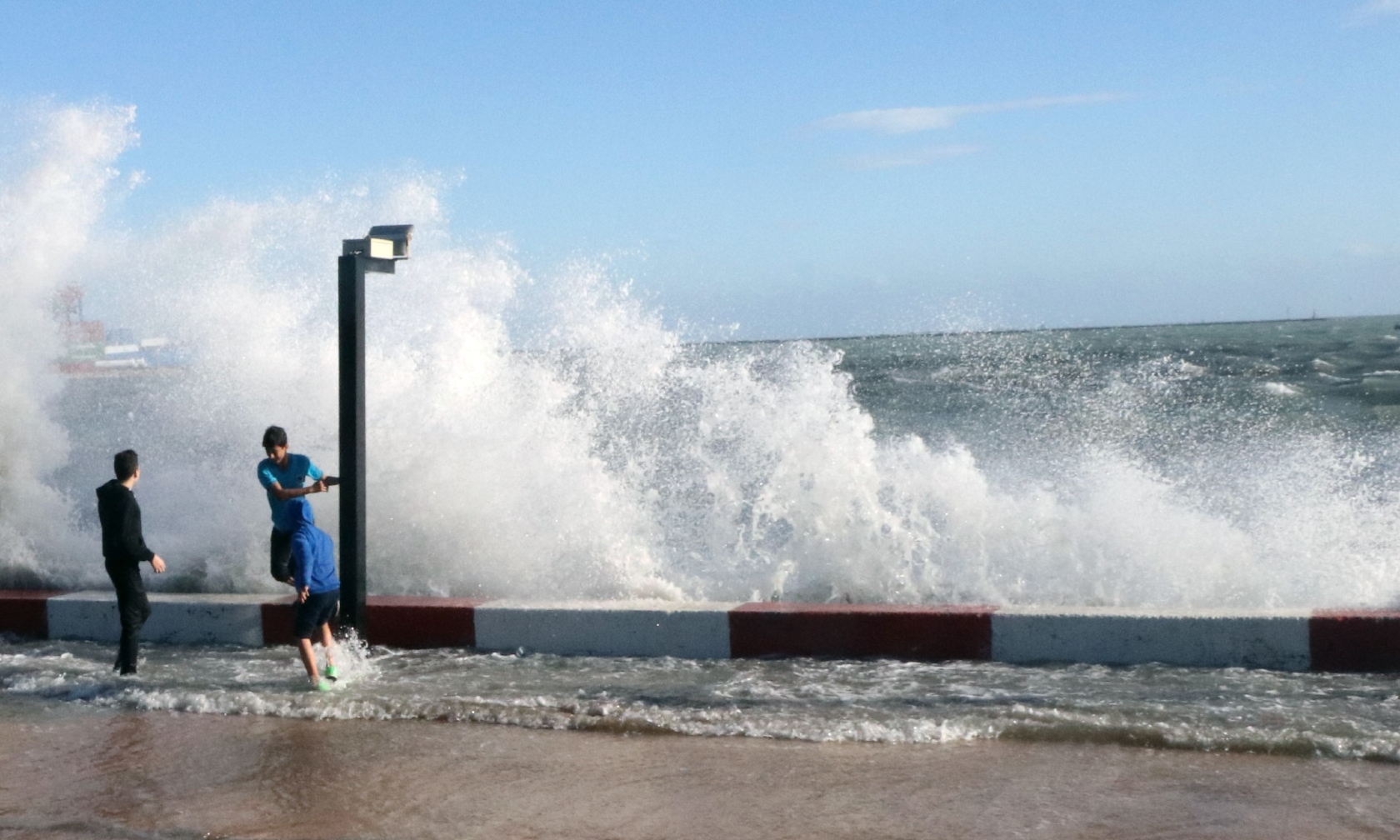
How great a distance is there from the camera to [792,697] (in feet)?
19.0

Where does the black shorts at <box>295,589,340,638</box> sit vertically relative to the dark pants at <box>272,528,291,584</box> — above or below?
below

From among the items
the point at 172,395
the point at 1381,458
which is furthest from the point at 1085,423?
the point at 172,395

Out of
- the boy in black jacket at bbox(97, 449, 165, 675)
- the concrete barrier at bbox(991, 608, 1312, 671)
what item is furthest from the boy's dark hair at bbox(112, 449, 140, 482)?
the concrete barrier at bbox(991, 608, 1312, 671)

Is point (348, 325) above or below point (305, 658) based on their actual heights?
above

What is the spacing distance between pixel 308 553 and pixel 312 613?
284 millimetres

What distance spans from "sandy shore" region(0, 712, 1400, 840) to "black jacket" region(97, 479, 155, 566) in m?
1.28

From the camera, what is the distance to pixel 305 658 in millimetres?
6164

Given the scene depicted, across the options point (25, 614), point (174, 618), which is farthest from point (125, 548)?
point (25, 614)

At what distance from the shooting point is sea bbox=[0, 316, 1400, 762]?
5.56 m

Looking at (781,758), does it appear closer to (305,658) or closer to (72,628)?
(305,658)

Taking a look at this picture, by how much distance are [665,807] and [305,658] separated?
242cm

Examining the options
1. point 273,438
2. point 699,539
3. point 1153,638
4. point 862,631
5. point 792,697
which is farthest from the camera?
point 699,539

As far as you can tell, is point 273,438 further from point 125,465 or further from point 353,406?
point 125,465

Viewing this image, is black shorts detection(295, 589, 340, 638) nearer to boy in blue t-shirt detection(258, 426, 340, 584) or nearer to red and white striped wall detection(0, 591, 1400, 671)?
boy in blue t-shirt detection(258, 426, 340, 584)
